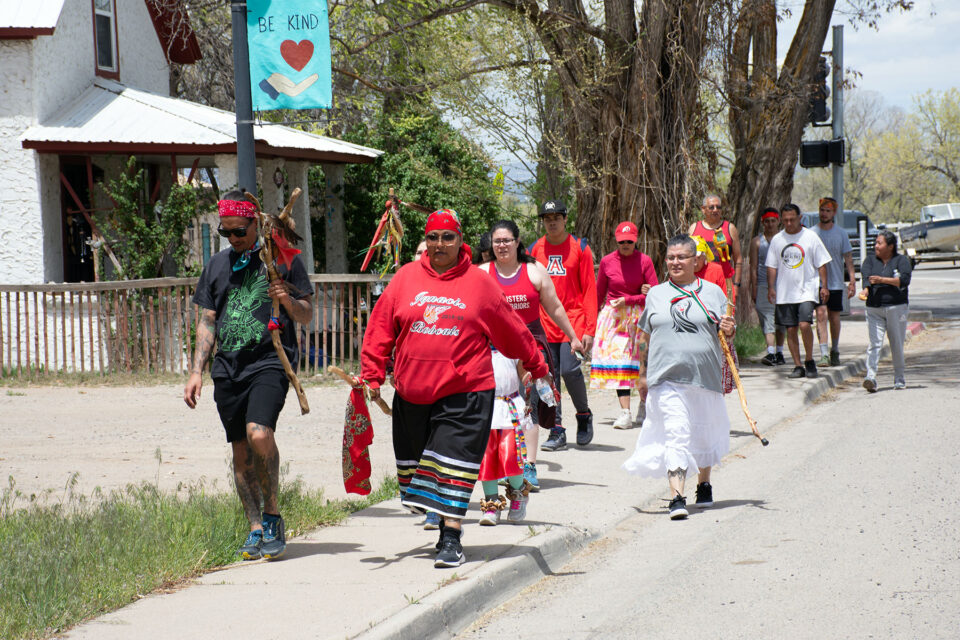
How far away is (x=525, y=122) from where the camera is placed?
20234 mm

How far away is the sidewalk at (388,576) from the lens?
4.49 metres

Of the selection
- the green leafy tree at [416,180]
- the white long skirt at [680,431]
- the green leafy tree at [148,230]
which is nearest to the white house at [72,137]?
the green leafy tree at [148,230]

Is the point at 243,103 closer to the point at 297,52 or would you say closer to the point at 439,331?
the point at 297,52

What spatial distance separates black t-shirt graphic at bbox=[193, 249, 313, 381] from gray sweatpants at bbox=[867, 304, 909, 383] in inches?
303

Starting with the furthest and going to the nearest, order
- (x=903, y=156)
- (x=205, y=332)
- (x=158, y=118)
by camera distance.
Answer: (x=903, y=156), (x=158, y=118), (x=205, y=332)

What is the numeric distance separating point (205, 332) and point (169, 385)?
818 centimetres

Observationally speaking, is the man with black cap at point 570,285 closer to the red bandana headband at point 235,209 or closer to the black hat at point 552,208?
the black hat at point 552,208

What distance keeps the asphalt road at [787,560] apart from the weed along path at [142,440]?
8.04 ft

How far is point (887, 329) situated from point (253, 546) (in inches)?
327

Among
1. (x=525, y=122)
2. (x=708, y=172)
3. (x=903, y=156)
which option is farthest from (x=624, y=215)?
(x=903, y=156)

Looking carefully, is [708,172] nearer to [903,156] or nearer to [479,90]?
[479,90]

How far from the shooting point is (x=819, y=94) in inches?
618

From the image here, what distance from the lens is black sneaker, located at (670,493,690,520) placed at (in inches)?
265

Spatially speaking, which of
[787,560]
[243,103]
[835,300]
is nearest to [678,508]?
[787,560]
